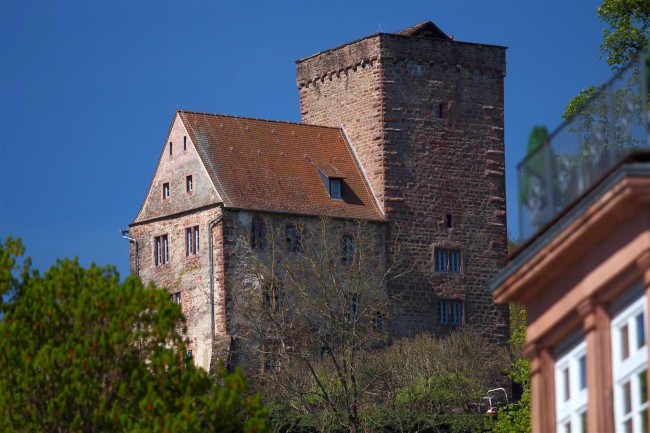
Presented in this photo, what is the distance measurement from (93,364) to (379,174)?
163 feet

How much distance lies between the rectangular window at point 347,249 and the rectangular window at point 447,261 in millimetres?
4595

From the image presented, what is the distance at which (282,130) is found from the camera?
262 ft

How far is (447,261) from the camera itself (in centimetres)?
7806

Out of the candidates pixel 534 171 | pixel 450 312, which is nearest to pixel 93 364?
pixel 534 171

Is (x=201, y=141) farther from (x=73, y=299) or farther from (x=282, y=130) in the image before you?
(x=73, y=299)

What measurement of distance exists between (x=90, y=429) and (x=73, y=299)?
6.22 feet

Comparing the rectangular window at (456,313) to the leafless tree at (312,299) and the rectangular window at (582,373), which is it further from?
the rectangular window at (582,373)

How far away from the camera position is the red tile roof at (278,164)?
74312mm

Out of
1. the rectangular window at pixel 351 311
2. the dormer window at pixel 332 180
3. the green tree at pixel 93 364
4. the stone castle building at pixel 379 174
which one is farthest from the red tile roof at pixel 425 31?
the green tree at pixel 93 364

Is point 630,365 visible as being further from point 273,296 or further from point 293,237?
point 293,237

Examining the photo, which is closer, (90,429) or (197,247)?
(90,429)

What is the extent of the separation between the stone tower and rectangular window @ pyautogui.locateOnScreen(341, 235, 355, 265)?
2045 millimetres

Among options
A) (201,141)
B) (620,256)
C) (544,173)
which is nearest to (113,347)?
(544,173)

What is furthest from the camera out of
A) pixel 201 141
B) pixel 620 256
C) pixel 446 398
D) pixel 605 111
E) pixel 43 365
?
pixel 201 141
